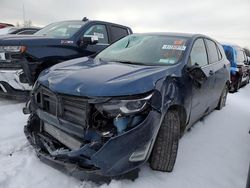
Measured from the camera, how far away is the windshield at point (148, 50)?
3.59 meters

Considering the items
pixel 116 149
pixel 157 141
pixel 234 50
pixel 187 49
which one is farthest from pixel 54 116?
pixel 234 50

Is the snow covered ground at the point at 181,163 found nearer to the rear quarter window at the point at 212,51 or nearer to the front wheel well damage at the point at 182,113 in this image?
the front wheel well damage at the point at 182,113

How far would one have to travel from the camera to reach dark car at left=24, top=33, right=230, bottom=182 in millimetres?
2514

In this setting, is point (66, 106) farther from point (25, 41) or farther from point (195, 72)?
point (25, 41)

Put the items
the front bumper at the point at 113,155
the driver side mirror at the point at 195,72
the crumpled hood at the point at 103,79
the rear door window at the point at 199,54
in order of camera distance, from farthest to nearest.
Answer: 1. the rear door window at the point at 199,54
2. the driver side mirror at the point at 195,72
3. the crumpled hood at the point at 103,79
4. the front bumper at the point at 113,155

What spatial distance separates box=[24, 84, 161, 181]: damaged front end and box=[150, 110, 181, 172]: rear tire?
272 millimetres

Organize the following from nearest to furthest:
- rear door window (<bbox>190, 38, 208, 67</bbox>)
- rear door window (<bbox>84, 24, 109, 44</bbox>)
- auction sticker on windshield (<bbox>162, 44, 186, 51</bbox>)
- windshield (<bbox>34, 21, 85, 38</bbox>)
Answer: auction sticker on windshield (<bbox>162, 44, 186, 51</bbox>), rear door window (<bbox>190, 38, 208, 67</bbox>), windshield (<bbox>34, 21, 85, 38</bbox>), rear door window (<bbox>84, 24, 109, 44</bbox>)

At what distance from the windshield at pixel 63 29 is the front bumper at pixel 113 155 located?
3.46 metres

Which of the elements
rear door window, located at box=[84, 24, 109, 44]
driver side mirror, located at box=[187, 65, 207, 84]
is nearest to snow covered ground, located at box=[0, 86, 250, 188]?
driver side mirror, located at box=[187, 65, 207, 84]

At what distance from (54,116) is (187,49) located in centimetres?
188

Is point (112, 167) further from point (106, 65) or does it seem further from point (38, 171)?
point (106, 65)

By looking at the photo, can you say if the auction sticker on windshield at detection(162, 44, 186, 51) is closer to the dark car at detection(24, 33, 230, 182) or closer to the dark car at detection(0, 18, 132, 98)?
the dark car at detection(24, 33, 230, 182)

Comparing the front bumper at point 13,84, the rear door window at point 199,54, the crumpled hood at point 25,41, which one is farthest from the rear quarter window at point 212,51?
the front bumper at point 13,84

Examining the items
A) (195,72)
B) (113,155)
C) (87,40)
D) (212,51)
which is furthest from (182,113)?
(87,40)
